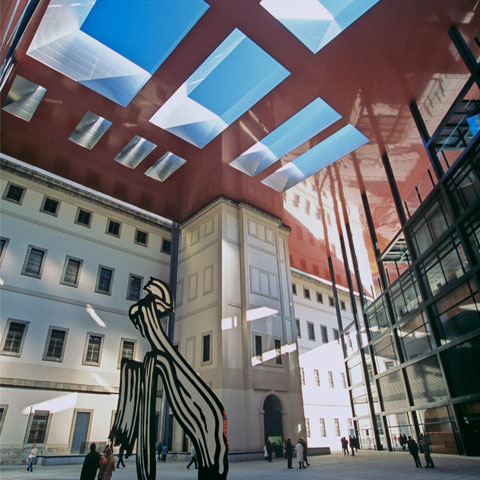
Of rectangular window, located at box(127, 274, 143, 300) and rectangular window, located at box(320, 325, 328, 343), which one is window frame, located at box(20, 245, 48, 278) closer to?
rectangular window, located at box(127, 274, 143, 300)

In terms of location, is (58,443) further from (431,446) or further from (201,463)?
(431,446)

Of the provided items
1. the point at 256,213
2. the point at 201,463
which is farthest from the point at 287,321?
the point at 201,463

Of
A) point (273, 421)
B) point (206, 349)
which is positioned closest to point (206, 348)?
point (206, 349)

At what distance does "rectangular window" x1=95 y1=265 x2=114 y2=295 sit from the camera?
2264 centimetres

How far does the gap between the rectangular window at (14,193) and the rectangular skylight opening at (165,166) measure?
7.51 m

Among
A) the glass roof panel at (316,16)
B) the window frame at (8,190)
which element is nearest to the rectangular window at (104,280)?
the window frame at (8,190)

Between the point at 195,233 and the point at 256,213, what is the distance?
4656 millimetres

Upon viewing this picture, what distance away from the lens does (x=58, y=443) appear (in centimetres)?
1789

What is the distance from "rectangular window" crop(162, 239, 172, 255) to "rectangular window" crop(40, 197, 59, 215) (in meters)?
7.78

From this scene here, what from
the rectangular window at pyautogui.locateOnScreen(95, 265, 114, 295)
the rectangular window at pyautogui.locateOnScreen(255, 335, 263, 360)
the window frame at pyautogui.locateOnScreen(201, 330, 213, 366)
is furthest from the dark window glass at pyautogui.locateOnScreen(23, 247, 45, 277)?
the rectangular window at pyautogui.locateOnScreen(255, 335, 263, 360)

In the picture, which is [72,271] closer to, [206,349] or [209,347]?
→ [206,349]

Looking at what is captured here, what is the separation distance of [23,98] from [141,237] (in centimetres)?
1146

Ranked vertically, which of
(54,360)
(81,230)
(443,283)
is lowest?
(54,360)

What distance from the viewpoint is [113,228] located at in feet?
81.4
